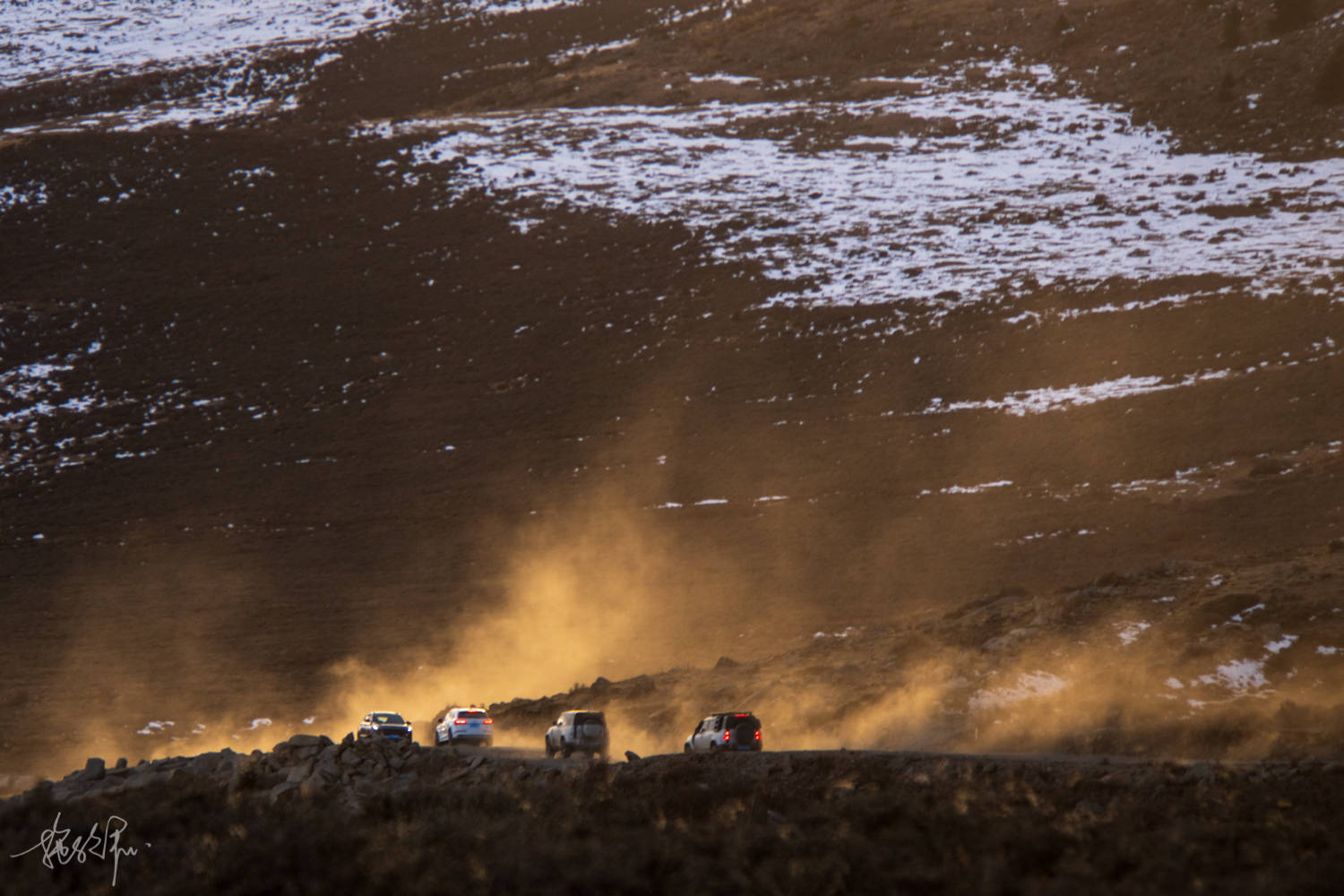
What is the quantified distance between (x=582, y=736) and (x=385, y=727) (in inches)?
203

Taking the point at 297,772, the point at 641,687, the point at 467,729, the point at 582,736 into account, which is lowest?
the point at 641,687

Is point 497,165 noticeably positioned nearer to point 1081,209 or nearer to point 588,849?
point 1081,209

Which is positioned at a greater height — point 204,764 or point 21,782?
point 204,764

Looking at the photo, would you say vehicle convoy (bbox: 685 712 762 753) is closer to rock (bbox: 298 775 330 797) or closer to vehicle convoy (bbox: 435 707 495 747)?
rock (bbox: 298 775 330 797)

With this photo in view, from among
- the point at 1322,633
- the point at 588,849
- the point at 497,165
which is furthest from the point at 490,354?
the point at 588,849

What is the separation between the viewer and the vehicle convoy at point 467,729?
67.4 ft

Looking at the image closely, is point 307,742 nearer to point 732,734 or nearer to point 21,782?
point 732,734

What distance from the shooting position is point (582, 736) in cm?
1803

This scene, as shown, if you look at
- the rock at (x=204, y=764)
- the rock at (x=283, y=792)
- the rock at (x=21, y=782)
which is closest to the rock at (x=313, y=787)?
the rock at (x=283, y=792)
